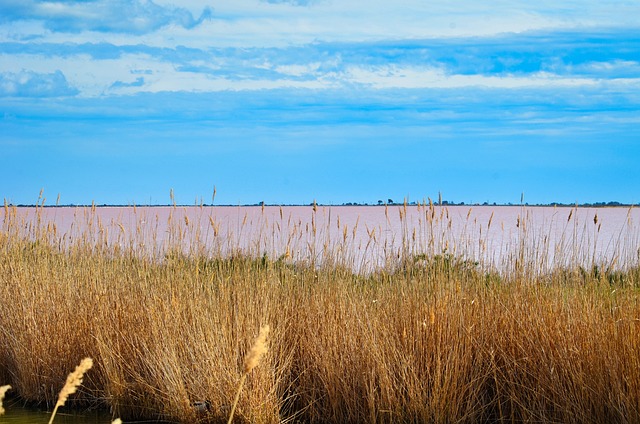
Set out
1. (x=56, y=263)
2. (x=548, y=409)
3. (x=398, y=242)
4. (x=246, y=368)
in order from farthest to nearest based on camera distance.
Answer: (x=56, y=263) → (x=398, y=242) → (x=548, y=409) → (x=246, y=368)

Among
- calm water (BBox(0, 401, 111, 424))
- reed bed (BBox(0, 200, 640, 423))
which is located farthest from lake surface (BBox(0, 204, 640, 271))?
calm water (BBox(0, 401, 111, 424))

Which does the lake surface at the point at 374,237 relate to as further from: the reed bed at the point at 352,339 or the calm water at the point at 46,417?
the calm water at the point at 46,417

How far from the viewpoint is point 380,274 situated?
21.3ft

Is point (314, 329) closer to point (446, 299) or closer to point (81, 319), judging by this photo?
point (446, 299)

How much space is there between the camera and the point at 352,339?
524 centimetres

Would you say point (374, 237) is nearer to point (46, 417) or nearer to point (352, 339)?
point (352, 339)

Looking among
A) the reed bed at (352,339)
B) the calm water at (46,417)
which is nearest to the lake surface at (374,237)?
the reed bed at (352,339)

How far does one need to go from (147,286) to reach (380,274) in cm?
215

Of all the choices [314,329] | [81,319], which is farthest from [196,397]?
[81,319]

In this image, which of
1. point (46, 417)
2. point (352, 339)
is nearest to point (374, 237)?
point (352, 339)

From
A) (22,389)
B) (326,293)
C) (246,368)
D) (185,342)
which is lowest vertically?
(22,389)

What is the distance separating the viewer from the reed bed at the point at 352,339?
4862mm

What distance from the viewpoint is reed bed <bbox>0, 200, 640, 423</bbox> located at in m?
4.86

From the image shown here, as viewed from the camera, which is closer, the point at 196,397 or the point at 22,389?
the point at 196,397
